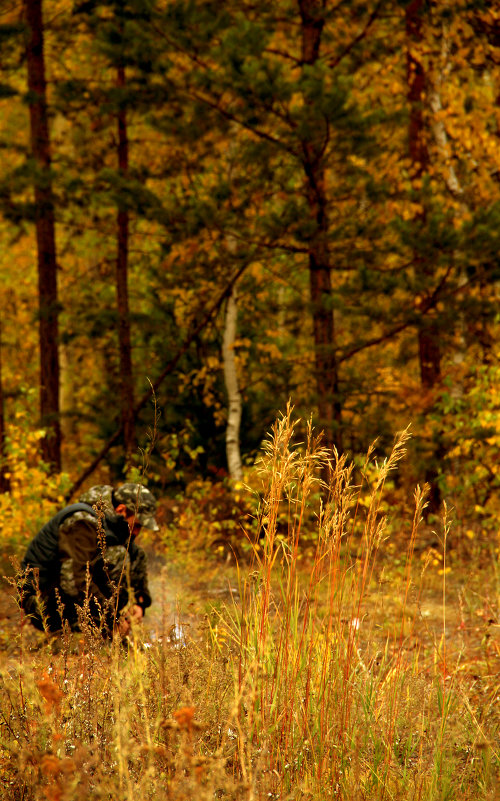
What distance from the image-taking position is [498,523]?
25.9 feet

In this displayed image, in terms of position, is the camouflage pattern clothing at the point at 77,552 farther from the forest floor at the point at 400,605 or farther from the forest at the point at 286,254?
the forest at the point at 286,254

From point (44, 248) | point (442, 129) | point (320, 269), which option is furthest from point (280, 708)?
point (44, 248)

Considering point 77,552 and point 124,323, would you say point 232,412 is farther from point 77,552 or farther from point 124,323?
point 77,552

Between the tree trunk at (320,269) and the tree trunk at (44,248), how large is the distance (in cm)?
369

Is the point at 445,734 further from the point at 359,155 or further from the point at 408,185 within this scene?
the point at 408,185

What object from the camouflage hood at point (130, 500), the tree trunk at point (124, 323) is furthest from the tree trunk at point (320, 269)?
the camouflage hood at point (130, 500)

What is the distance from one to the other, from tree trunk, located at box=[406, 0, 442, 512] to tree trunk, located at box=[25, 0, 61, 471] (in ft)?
14.9

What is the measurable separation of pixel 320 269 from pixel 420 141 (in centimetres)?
Answer: 307

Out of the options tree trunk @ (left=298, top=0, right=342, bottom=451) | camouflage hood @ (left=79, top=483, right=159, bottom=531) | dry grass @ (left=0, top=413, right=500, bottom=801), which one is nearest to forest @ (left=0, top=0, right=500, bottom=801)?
tree trunk @ (left=298, top=0, right=342, bottom=451)

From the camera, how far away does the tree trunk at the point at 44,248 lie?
34.1 feet

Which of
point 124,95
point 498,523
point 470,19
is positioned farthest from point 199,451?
point 470,19

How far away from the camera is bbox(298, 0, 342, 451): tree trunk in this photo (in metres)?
8.02

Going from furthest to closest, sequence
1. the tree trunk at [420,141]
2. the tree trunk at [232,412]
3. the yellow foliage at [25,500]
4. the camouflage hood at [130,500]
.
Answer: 1. the tree trunk at [232,412]
2. the tree trunk at [420,141]
3. the yellow foliage at [25,500]
4. the camouflage hood at [130,500]

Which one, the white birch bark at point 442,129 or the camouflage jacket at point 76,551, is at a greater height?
the white birch bark at point 442,129
